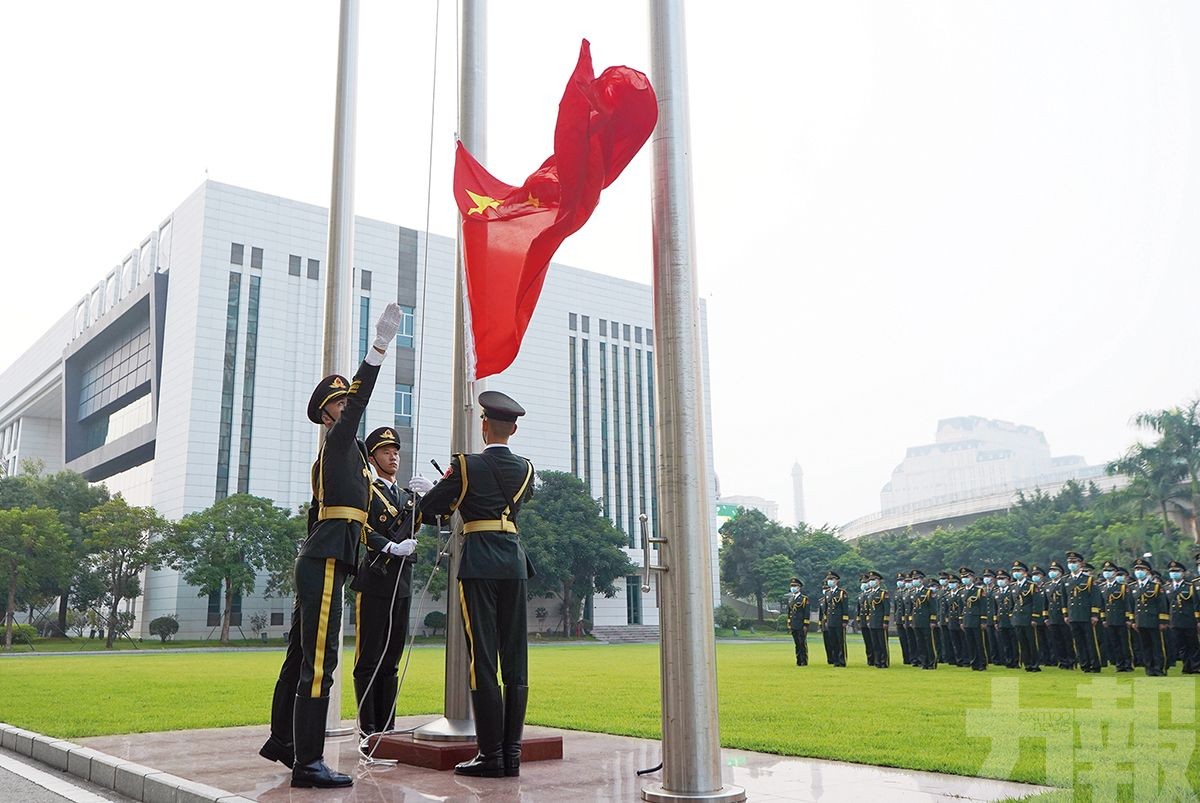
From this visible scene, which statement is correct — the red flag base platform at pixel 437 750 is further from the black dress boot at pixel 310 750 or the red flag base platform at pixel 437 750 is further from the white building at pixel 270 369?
the white building at pixel 270 369

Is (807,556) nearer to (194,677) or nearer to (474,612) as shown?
(194,677)

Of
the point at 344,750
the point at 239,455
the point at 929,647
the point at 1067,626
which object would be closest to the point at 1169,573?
the point at 1067,626

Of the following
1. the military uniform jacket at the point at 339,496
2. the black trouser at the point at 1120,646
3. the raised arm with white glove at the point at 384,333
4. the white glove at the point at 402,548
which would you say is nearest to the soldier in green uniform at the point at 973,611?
the black trouser at the point at 1120,646

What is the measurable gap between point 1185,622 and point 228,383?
3988cm

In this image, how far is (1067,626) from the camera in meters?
14.8

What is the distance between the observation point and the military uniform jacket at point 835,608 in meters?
17.1

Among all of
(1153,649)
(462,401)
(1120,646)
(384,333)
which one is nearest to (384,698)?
(462,401)

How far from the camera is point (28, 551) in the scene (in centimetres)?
3456

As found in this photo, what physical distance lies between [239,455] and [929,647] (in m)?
35.4

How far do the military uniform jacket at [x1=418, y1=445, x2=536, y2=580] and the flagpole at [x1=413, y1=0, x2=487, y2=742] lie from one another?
18.6 inches

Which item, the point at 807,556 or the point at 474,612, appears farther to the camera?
the point at 807,556

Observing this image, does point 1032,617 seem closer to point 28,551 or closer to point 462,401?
point 462,401

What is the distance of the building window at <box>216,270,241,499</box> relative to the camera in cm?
4331

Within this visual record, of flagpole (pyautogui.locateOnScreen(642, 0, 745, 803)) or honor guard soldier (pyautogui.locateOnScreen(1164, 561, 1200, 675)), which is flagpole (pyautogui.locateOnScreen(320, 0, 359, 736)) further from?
honor guard soldier (pyautogui.locateOnScreen(1164, 561, 1200, 675))
